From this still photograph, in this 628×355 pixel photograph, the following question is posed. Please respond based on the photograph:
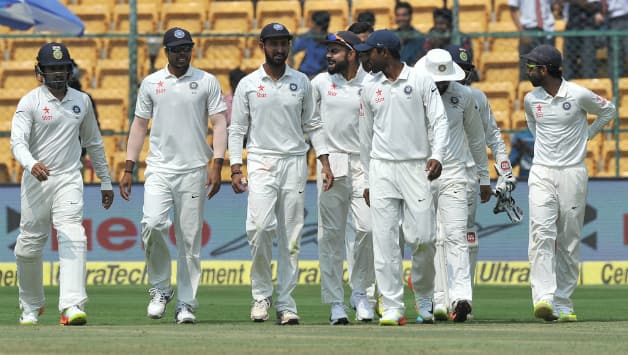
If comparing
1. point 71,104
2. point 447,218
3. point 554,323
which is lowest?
point 554,323

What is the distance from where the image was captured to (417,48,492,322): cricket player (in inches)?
494

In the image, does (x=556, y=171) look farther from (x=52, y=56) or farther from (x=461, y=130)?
(x=52, y=56)

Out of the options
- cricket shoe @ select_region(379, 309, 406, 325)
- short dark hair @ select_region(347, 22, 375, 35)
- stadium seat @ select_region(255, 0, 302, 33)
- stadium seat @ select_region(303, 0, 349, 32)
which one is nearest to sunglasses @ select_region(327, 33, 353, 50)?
short dark hair @ select_region(347, 22, 375, 35)

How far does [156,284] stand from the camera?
1268 cm

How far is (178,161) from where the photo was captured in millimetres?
12547

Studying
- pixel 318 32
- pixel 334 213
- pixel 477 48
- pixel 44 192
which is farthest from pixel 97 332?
pixel 477 48

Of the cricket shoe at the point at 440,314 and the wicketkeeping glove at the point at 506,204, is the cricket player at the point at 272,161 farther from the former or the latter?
the wicketkeeping glove at the point at 506,204

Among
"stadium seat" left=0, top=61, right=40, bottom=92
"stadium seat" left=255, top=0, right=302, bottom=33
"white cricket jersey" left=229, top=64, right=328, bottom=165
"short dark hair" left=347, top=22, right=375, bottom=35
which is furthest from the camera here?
"stadium seat" left=255, top=0, right=302, bottom=33

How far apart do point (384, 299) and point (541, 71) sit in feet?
8.45

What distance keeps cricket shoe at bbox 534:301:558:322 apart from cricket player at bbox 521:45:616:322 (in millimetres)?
166

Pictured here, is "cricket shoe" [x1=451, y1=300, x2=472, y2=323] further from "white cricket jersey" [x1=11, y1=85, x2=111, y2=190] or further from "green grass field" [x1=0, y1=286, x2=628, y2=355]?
"white cricket jersey" [x1=11, y1=85, x2=111, y2=190]

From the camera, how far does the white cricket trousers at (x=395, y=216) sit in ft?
38.5

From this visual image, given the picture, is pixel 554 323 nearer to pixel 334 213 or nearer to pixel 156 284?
pixel 334 213

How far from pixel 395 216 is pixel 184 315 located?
1970 millimetres
